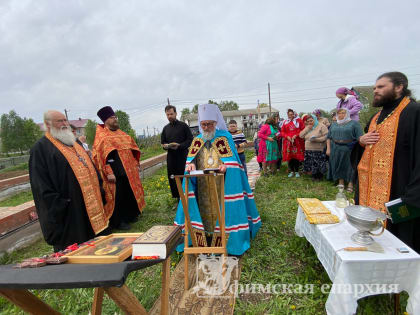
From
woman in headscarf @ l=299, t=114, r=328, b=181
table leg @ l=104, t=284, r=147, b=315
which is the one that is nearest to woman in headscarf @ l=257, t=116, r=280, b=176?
woman in headscarf @ l=299, t=114, r=328, b=181

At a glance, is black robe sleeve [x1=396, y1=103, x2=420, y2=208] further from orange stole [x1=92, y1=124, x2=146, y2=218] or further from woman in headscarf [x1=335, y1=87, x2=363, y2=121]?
orange stole [x1=92, y1=124, x2=146, y2=218]

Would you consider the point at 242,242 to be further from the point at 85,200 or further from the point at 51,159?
the point at 51,159

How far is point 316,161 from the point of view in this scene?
6.11 m

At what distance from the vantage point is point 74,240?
9.18 ft

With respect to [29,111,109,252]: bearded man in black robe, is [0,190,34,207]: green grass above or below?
below

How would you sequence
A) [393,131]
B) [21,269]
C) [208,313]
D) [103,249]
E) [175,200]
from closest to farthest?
1. [21,269]
2. [103,249]
3. [208,313]
4. [393,131]
5. [175,200]

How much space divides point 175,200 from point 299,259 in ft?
10.4

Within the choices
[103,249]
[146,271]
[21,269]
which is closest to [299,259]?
[146,271]

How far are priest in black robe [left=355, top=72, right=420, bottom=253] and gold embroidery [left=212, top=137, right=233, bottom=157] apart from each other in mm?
1630

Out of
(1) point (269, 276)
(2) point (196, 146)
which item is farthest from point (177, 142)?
(1) point (269, 276)

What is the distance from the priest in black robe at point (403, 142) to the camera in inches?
84.7

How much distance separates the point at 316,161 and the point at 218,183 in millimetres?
4229

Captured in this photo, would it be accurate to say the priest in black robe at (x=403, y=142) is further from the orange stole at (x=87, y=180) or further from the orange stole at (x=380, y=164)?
the orange stole at (x=87, y=180)

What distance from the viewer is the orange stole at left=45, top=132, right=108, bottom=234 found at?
2799 millimetres
